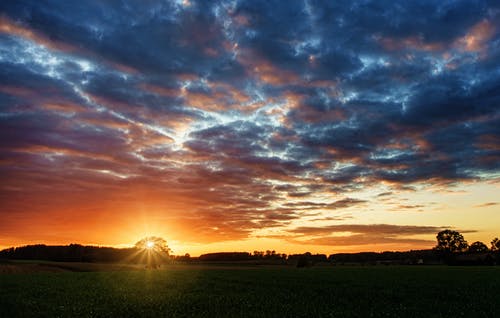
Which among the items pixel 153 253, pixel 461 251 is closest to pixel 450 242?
pixel 461 251

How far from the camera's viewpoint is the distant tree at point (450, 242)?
511 ft

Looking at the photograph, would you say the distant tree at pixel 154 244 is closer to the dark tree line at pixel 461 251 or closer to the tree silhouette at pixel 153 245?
the tree silhouette at pixel 153 245

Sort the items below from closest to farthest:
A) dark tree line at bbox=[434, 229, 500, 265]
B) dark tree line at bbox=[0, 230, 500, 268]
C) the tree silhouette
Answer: dark tree line at bbox=[434, 229, 500, 265] → dark tree line at bbox=[0, 230, 500, 268] → the tree silhouette

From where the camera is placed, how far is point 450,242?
515 feet

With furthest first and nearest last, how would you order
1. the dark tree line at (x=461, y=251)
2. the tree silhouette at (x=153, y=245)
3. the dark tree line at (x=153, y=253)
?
the tree silhouette at (x=153, y=245)
the dark tree line at (x=153, y=253)
the dark tree line at (x=461, y=251)

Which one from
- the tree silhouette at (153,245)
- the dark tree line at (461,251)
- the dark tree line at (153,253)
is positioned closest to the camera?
the dark tree line at (461,251)

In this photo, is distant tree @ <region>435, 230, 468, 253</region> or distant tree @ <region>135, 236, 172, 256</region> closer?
distant tree @ <region>435, 230, 468, 253</region>

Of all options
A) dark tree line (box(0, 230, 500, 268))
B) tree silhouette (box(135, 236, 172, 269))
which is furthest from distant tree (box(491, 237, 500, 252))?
A: tree silhouette (box(135, 236, 172, 269))

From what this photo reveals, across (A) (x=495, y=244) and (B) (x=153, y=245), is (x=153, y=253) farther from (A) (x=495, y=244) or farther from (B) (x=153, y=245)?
(A) (x=495, y=244)

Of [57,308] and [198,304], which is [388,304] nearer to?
[198,304]

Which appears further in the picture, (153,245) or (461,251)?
(153,245)

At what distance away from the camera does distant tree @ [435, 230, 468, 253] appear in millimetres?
155750

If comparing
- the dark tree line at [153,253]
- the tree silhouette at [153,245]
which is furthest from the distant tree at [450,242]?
the tree silhouette at [153,245]

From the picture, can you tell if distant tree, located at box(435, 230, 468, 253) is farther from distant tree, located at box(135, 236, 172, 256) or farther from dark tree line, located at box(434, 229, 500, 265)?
distant tree, located at box(135, 236, 172, 256)
